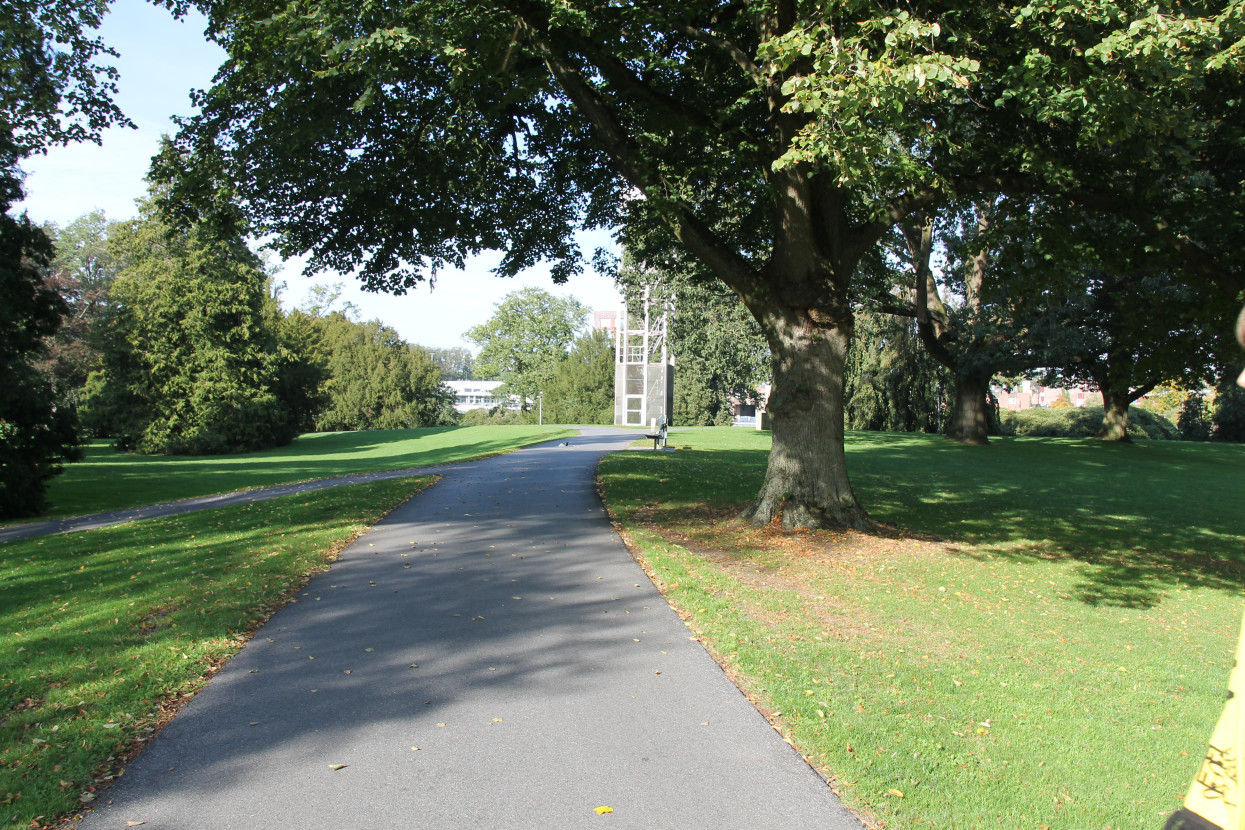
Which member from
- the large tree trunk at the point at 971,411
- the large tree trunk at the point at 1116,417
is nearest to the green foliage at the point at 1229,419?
the large tree trunk at the point at 1116,417

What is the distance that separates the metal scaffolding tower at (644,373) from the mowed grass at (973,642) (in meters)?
32.0

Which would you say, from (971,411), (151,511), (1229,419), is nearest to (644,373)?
(971,411)

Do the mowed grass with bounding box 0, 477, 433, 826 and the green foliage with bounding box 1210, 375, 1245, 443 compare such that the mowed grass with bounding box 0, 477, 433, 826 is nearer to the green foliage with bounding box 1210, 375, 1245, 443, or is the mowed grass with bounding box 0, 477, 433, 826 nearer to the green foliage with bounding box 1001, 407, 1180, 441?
the green foliage with bounding box 1001, 407, 1180, 441

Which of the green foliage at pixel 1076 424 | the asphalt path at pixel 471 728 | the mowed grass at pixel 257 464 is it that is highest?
the green foliage at pixel 1076 424

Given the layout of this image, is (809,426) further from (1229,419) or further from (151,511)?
(1229,419)

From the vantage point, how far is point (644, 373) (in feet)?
162

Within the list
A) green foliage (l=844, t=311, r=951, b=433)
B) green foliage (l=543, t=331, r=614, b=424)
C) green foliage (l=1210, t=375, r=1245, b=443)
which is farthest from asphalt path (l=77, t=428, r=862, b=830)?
green foliage (l=543, t=331, r=614, b=424)

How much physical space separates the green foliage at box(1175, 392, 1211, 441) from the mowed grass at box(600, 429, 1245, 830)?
38.6 metres

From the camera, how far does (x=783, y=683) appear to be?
542 centimetres

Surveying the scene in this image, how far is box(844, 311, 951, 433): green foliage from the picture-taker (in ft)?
127

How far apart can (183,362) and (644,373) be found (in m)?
24.6

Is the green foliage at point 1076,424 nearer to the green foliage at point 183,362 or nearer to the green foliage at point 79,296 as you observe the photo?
the green foliage at point 183,362

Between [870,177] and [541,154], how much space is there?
7.99m

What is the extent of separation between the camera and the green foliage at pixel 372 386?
60.8 meters
